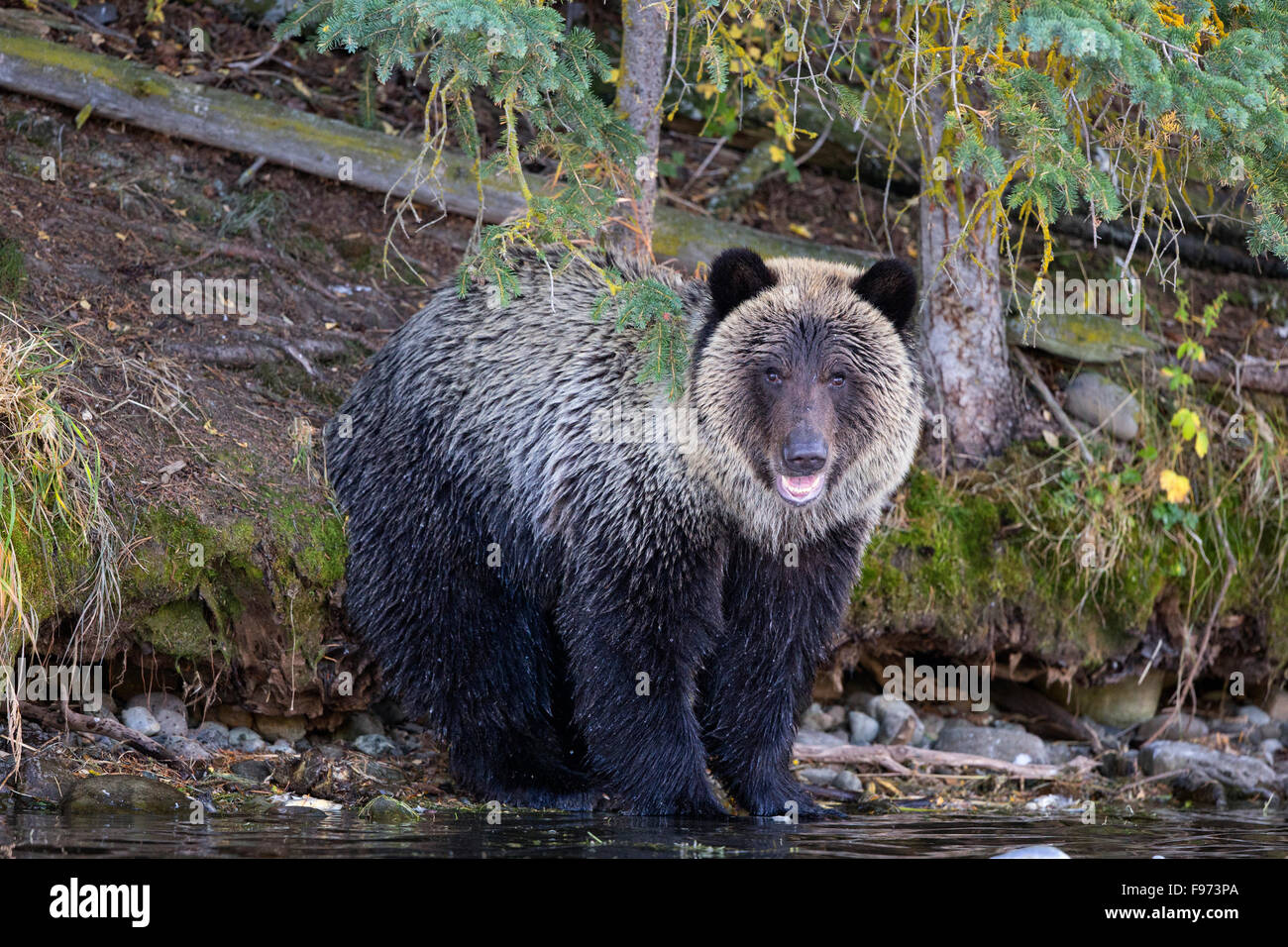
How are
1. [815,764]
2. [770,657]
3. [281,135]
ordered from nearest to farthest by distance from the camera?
1. [770,657]
2. [815,764]
3. [281,135]

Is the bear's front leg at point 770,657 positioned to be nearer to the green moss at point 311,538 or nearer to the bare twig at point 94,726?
the green moss at point 311,538

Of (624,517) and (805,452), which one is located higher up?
(805,452)

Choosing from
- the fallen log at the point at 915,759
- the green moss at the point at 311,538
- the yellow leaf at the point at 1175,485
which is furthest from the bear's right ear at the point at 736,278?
the yellow leaf at the point at 1175,485

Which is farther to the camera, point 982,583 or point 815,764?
point 982,583

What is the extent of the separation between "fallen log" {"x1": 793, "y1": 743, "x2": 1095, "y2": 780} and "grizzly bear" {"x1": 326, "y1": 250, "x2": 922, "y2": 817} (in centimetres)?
101

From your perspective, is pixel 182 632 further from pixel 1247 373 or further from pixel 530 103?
pixel 1247 373

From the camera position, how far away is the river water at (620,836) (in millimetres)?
5309

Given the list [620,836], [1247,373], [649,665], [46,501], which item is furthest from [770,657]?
[1247,373]

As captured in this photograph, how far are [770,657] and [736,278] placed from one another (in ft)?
5.79

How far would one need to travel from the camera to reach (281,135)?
9.37m

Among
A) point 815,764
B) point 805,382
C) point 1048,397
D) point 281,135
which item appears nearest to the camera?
→ point 805,382

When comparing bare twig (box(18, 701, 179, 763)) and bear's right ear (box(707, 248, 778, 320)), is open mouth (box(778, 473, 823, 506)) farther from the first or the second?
bare twig (box(18, 701, 179, 763))
